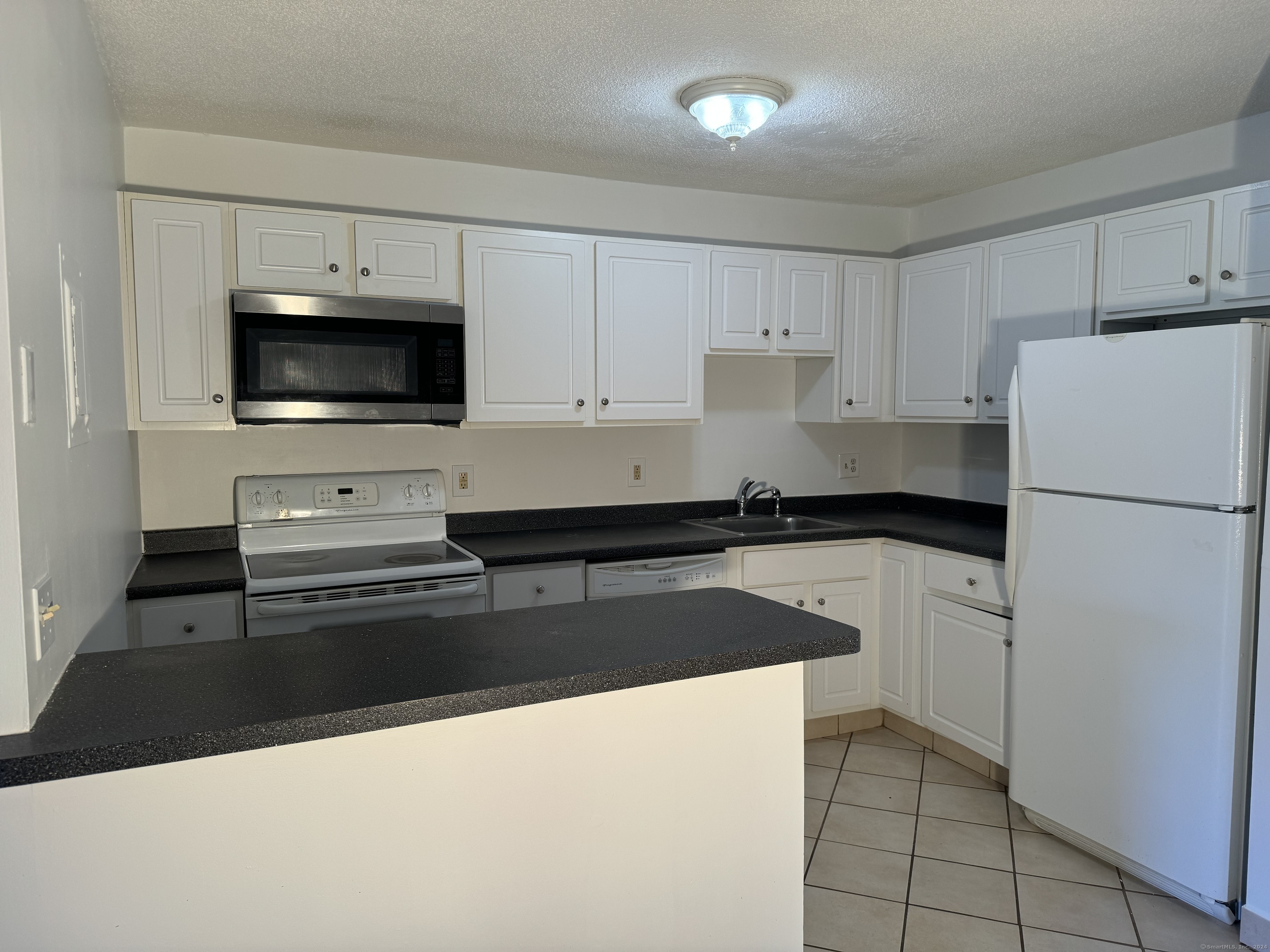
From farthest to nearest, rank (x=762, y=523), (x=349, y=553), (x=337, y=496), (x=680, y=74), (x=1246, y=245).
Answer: (x=762, y=523), (x=337, y=496), (x=349, y=553), (x=1246, y=245), (x=680, y=74)

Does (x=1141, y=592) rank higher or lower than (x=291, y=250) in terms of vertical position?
lower

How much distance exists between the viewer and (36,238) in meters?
1.28

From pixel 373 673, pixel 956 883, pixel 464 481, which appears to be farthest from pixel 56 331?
pixel 956 883

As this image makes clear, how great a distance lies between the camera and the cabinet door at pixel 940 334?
337 cm

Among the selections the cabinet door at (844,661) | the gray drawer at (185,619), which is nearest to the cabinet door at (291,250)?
the gray drawer at (185,619)

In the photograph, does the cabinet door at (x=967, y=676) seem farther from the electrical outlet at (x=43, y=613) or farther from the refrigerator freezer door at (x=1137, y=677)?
the electrical outlet at (x=43, y=613)

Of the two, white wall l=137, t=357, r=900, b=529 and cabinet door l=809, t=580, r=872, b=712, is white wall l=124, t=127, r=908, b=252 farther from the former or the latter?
cabinet door l=809, t=580, r=872, b=712

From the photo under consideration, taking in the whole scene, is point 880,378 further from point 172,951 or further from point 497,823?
→ point 172,951

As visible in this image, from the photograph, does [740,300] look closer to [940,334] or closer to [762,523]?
[940,334]

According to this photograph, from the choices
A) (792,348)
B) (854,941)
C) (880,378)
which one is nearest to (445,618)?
(854,941)

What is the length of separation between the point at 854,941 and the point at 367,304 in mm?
2406

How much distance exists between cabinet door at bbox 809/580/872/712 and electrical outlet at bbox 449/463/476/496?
1446mm

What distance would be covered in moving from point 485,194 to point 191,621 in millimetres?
1874

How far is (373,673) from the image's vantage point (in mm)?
1308
